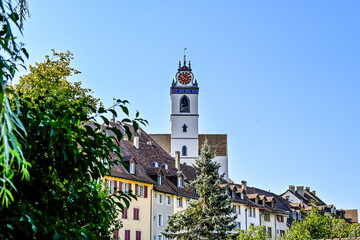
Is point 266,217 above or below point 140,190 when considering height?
below

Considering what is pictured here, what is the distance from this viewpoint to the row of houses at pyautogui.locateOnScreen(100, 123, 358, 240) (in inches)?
1977

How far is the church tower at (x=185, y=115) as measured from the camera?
97.5 metres

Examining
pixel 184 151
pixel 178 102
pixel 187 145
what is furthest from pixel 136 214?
pixel 178 102

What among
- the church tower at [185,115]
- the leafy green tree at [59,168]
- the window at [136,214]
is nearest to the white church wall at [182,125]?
the church tower at [185,115]

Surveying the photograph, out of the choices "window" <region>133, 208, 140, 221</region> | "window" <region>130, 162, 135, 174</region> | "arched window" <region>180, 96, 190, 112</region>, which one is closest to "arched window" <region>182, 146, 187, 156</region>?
"arched window" <region>180, 96, 190, 112</region>

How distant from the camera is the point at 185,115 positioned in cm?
10044

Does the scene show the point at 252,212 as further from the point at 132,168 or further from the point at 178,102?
the point at 178,102

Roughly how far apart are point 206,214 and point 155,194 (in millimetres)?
9665

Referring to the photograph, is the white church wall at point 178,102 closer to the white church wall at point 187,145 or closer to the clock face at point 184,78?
the clock face at point 184,78

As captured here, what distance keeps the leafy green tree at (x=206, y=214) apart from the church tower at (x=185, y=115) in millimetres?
48662

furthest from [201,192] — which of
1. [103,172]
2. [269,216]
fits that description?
[103,172]

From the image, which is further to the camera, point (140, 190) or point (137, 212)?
point (140, 190)

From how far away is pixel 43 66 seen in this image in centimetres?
2428

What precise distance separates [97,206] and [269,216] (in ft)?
229
